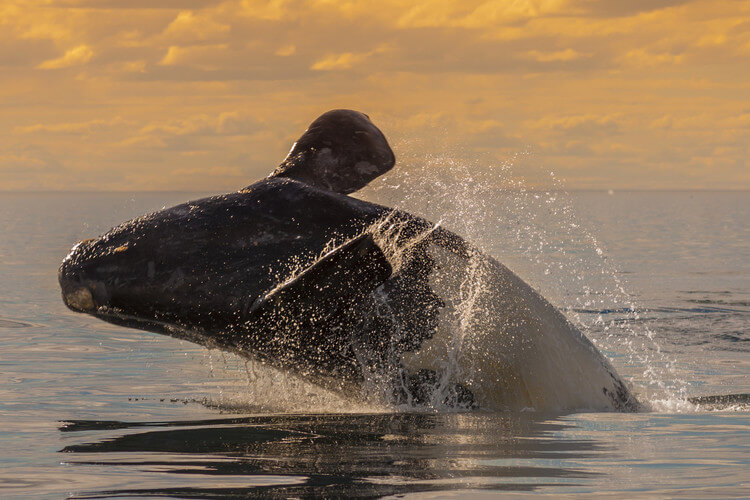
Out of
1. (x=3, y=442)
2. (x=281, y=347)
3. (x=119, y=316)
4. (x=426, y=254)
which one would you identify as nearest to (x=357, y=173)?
(x=426, y=254)

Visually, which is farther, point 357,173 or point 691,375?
point 691,375

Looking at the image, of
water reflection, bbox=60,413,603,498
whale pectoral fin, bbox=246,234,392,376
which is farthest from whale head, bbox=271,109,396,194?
water reflection, bbox=60,413,603,498

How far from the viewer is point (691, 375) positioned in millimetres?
12148

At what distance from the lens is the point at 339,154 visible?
831 centimetres

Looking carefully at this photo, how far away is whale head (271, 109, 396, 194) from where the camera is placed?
822 cm

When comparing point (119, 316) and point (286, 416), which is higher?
point (119, 316)

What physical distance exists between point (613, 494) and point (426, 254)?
2584 mm

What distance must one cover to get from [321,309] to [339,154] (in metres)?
1.46

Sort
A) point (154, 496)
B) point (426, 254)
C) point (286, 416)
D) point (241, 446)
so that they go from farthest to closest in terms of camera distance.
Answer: point (286, 416)
point (426, 254)
point (241, 446)
point (154, 496)

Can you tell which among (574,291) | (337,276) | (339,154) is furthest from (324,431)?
(574,291)

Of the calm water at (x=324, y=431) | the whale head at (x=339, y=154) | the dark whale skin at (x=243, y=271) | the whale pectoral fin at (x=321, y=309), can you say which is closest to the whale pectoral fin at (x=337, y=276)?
the whale pectoral fin at (x=321, y=309)

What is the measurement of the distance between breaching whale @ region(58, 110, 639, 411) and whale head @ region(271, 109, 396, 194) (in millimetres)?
11

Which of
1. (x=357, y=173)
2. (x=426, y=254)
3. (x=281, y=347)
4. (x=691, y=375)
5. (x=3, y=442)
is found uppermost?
(x=357, y=173)

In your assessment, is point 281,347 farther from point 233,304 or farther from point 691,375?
point 691,375
